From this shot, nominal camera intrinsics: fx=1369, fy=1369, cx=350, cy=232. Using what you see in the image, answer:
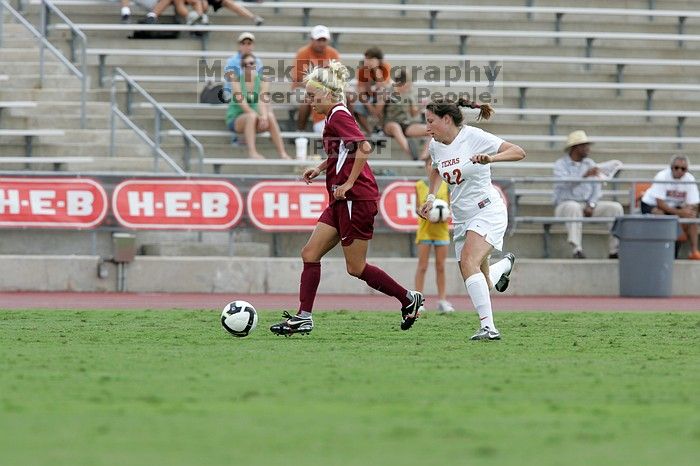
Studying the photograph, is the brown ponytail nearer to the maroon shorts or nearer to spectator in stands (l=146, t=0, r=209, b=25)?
the maroon shorts

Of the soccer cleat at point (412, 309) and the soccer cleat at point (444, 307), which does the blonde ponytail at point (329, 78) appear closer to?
the soccer cleat at point (412, 309)

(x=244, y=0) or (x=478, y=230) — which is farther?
(x=244, y=0)

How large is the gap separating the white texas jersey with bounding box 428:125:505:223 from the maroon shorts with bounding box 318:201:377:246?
0.66 metres

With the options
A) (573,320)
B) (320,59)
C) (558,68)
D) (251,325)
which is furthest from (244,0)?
(251,325)

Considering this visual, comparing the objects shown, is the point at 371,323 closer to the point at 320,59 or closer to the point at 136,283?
the point at 136,283

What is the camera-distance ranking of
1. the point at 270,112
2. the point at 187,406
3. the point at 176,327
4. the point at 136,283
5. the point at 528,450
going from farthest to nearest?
1. the point at 270,112
2. the point at 136,283
3. the point at 176,327
4. the point at 187,406
5. the point at 528,450

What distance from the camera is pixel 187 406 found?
696 centimetres

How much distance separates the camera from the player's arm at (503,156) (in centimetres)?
1016

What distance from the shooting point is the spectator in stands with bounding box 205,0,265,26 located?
23.0 metres

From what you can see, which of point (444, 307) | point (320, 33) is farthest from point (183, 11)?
point (444, 307)

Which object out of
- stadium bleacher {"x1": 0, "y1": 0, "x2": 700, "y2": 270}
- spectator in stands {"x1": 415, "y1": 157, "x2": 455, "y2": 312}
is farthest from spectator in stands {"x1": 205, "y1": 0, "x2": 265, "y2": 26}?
spectator in stands {"x1": 415, "y1": 157, "x2": 455, "y2": 312}

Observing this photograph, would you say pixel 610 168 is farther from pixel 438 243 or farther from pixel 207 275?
pixel 207 275

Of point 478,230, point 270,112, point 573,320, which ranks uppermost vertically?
point 270,112

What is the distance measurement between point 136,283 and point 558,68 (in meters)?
9.50
